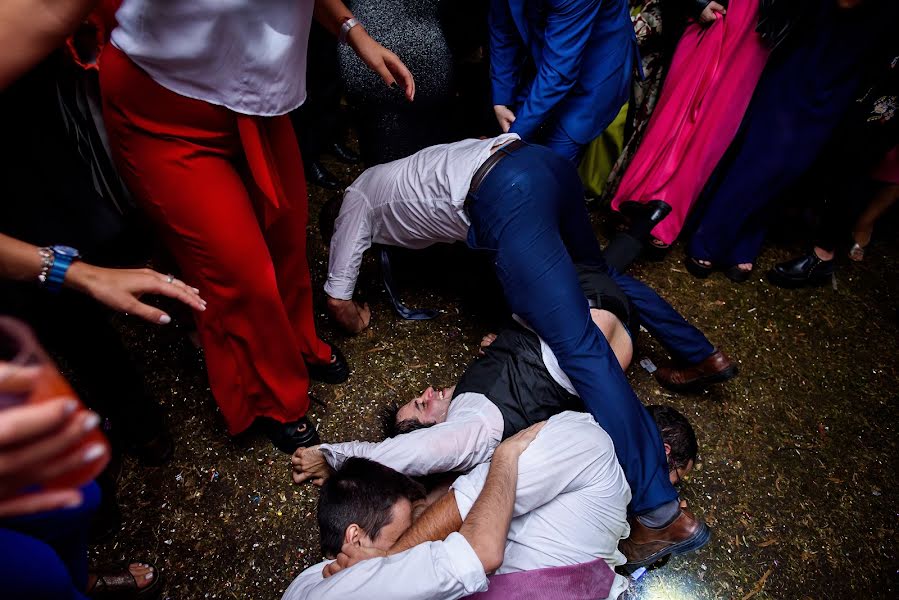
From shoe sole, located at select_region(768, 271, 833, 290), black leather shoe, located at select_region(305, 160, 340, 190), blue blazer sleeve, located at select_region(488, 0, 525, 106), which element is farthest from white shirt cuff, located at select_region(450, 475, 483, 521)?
shoe sole, located at select_region(768, 271, 833, 290)

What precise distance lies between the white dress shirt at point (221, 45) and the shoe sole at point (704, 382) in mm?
1891

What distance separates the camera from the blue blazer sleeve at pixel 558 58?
1.98m

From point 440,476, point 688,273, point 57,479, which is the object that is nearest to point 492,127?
point 688,273

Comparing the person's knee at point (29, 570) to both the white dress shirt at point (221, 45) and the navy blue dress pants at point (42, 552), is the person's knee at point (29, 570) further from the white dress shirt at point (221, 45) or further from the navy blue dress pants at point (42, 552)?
the white dress shirt at point (221, 45)

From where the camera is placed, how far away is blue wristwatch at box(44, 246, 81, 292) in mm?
1006

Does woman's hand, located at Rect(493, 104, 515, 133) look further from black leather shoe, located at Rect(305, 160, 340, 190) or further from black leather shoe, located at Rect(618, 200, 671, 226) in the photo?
black leather shoe, located at Rect(305, 160, 340, 190)

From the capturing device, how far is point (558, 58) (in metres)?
2.09

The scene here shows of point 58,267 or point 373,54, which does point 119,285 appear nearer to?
point 58,267

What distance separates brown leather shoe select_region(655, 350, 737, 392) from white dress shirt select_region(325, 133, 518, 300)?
108 cm

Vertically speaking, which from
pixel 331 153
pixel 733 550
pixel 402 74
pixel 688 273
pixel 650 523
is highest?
pixel 402 74

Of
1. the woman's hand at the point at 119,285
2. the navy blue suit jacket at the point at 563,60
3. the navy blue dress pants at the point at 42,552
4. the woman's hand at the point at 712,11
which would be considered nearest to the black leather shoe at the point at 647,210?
the navy blue suit jacket at the point at 563,60

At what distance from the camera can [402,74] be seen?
1.74 m

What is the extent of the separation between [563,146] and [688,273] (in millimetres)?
1013

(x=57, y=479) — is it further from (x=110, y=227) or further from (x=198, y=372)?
(x=198, y=372)
